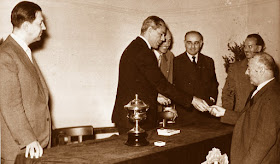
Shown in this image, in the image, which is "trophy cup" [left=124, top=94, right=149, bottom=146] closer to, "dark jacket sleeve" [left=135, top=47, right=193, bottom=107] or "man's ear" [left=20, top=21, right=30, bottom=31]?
"dark jacket sleeve" [left=135, top=47, right=193, bottom=107]

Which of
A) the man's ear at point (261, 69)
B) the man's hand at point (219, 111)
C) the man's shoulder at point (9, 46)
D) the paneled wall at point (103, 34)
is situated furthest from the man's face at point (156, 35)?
the paneled wall at point (103, 34)

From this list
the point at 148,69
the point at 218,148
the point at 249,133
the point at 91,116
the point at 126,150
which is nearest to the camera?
the point at 126,150

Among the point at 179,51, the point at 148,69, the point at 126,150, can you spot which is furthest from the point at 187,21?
the point at 126,150

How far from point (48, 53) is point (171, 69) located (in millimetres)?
2051

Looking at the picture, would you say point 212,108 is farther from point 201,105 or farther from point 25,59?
point 25,59

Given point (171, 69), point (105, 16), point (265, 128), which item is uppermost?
point (105, 16)

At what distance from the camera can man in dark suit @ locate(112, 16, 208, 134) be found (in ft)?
11.4

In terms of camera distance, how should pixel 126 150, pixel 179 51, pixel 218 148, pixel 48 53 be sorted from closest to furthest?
1. pixel 126 150
2. pixel 218 148
3. pixel 48 53
4. pixel 179 51

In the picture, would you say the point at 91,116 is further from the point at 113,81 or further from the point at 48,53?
the point at 48,53

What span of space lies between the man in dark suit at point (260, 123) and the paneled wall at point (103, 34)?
3.03 meters

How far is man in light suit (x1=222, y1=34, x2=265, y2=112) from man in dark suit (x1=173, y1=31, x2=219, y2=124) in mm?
340

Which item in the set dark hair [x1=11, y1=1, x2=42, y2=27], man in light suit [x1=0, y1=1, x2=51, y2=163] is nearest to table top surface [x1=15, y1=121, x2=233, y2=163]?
man in light suit [x1=0, y1=1, x2=51, y2=163]

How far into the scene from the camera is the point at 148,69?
11.3 feet

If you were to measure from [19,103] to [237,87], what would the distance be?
3.52m
